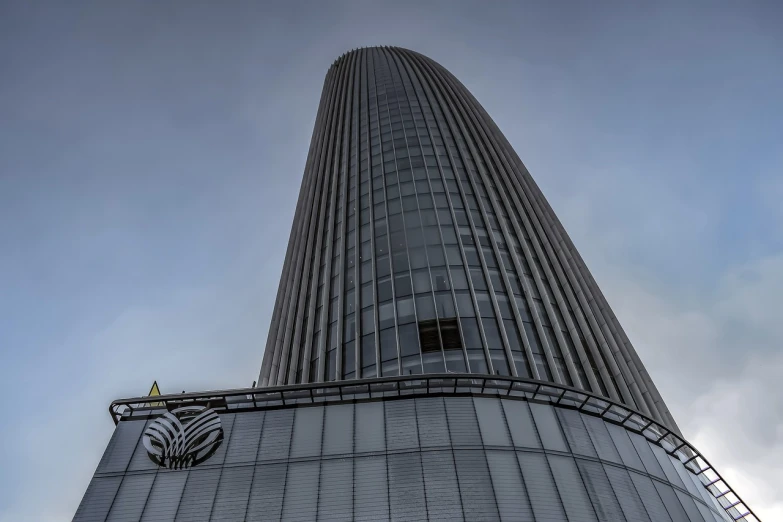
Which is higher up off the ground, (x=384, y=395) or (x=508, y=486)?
(x=384, y=395)

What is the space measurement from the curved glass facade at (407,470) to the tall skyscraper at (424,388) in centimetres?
10

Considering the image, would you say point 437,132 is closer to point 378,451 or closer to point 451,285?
point 451,285

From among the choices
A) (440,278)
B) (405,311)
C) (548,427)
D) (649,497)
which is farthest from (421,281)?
(649,497)

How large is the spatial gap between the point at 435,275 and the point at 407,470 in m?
23.4

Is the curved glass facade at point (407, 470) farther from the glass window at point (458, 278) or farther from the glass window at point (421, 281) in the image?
the glass window at point (421, 281)

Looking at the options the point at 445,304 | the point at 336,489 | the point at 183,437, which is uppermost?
the point at 445,304

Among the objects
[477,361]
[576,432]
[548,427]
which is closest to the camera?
[548,427]

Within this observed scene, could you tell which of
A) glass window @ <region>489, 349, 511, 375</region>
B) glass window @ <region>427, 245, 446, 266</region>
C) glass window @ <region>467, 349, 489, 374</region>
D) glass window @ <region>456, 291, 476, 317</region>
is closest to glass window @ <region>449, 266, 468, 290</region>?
glass window @ <region>456, 291, 476, 317</region>

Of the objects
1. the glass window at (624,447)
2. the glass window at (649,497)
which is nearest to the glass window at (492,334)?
the glass window at (624,447)

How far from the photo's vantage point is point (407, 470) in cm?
2664

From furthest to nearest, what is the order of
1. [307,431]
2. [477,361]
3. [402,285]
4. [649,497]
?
[402,285] < [477,361] < [307,431] < [649,497]

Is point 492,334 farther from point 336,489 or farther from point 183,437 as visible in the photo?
point 183,437

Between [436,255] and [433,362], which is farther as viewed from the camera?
[436,255]

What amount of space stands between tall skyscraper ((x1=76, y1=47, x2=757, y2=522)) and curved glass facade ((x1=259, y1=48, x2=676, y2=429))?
0.72 feet
